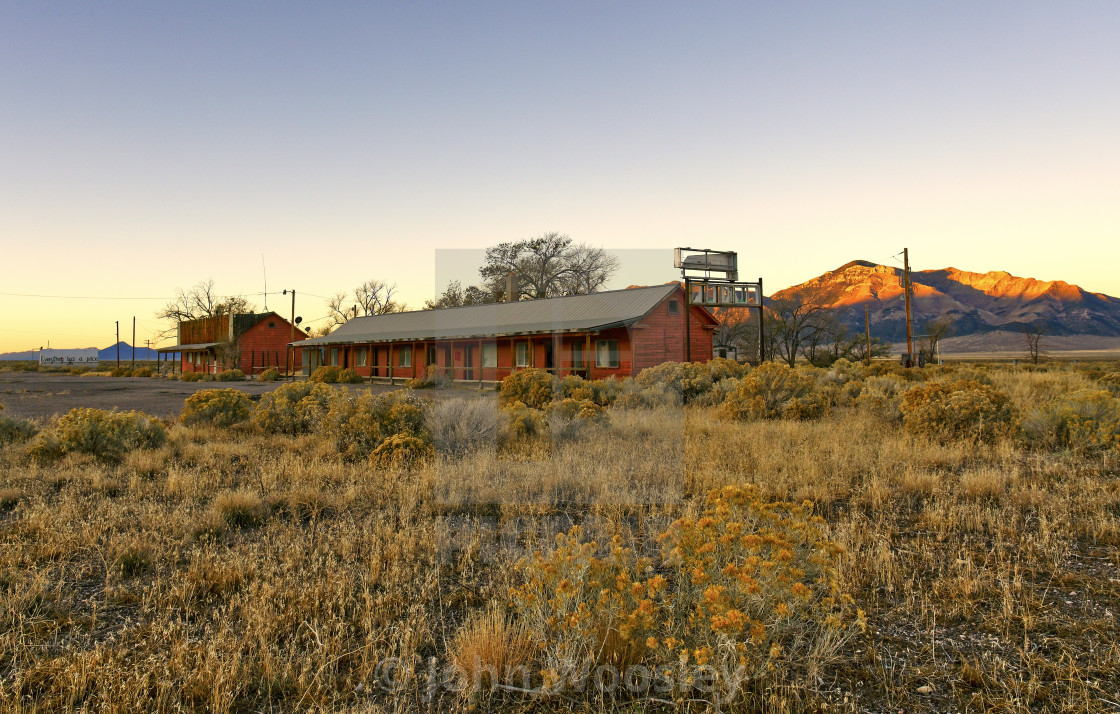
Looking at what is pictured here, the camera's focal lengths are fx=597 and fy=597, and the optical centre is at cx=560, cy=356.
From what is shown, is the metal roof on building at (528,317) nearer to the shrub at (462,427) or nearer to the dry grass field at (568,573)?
the shrub at (462,427)

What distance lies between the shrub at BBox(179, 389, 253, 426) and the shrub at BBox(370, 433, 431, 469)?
→ 18.9 feet

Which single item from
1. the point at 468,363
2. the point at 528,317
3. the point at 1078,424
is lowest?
the point at 1078,424

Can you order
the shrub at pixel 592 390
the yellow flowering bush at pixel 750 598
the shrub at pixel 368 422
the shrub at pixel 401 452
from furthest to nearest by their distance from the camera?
1. the shrub at pixel 592 390
2. the shrub at pixel 368 422
3. the shrub at pixel 401 452
4. the yellow flowering bush at pixel 750 598

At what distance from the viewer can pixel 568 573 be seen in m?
3.22

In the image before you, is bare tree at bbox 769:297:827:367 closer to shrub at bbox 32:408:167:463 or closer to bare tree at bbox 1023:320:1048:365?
bare tree at bbox 1023:320:1048:365

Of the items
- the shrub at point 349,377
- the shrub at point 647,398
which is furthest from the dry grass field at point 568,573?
the shrub at point 349,377

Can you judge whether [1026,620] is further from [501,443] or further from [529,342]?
[529,342]

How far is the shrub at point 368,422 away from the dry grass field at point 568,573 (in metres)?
0.08

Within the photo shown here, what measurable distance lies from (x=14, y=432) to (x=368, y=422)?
21.2 ft

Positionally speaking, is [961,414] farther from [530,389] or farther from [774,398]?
[530,389]

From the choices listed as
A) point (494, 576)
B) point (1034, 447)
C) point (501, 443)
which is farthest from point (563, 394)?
point (494, 576)

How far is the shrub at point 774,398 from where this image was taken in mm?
12773

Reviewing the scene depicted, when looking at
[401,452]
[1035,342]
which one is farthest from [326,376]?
[1035,342]

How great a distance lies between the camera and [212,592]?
162 inches
